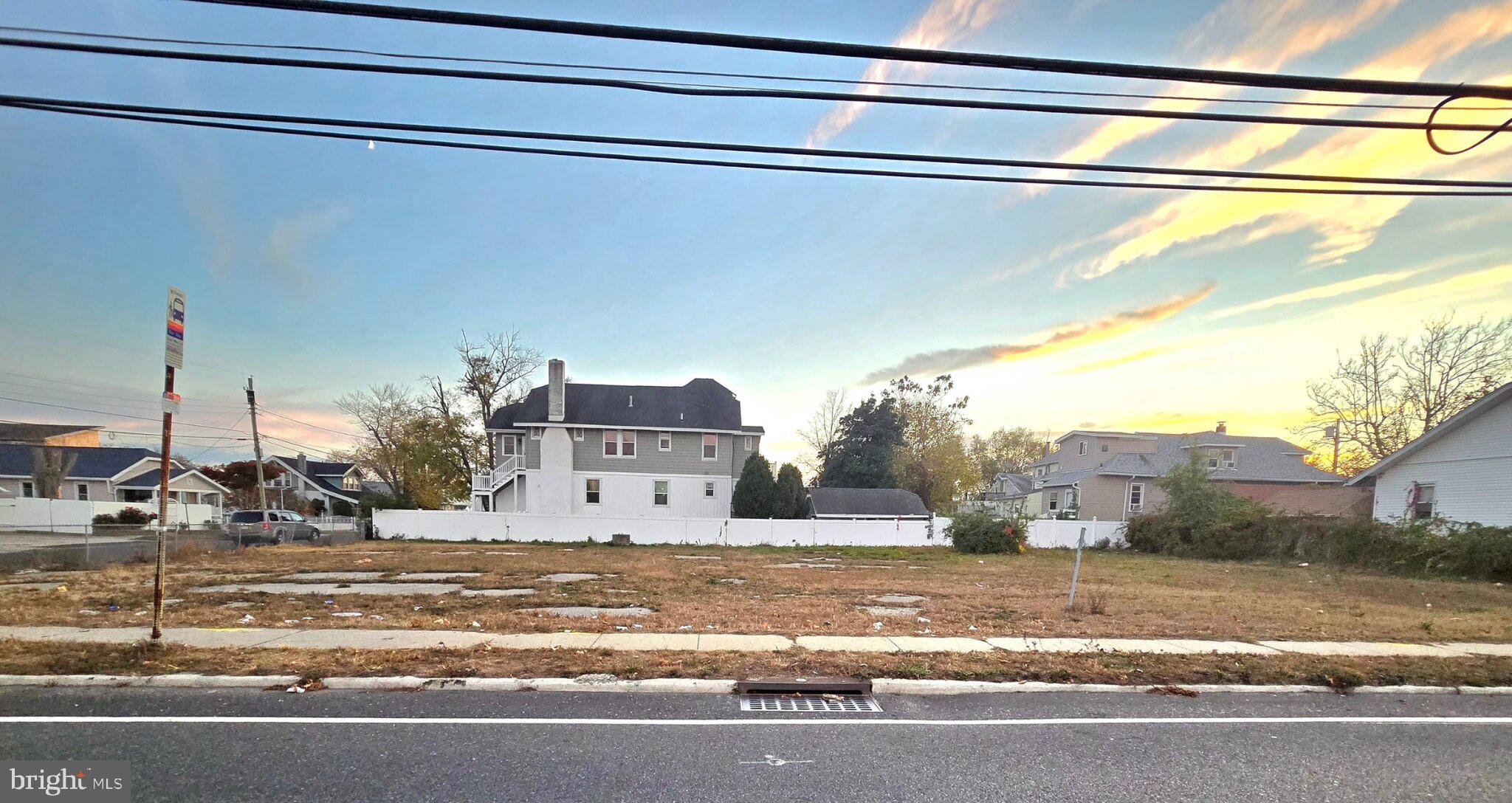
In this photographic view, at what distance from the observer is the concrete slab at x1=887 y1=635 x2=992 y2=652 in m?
7.27

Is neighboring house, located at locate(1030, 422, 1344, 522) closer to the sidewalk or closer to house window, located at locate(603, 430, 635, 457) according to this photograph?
house window, located at locate(603, 430, 635, 457)

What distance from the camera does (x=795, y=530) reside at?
2797 cm

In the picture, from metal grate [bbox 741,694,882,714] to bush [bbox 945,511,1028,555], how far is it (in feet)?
68.0

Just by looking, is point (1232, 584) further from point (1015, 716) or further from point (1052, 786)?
point (1052, 786)

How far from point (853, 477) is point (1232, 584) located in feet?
111

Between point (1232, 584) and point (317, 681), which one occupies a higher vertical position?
point (317, 681)

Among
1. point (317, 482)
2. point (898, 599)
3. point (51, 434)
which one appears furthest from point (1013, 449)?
point (51, 434)

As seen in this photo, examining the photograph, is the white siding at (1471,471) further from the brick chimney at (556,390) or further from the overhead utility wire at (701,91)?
the brick chimney at (556,390)

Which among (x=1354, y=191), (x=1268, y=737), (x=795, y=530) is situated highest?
(x=1354, y=191)

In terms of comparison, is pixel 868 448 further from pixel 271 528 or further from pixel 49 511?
pixel 49 511

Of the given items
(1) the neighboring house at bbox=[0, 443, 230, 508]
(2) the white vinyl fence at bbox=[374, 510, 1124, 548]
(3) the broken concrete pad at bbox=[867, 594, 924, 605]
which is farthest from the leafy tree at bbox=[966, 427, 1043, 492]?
(1) the neighboring house at bbox=[0, 443, 230, 508]

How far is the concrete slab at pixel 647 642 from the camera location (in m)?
7.14

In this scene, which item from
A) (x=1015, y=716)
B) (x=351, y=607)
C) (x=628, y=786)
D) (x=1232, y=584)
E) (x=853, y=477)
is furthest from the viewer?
(x=853, y=477)

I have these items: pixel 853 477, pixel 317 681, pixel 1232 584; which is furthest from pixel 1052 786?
pixel 853 477
